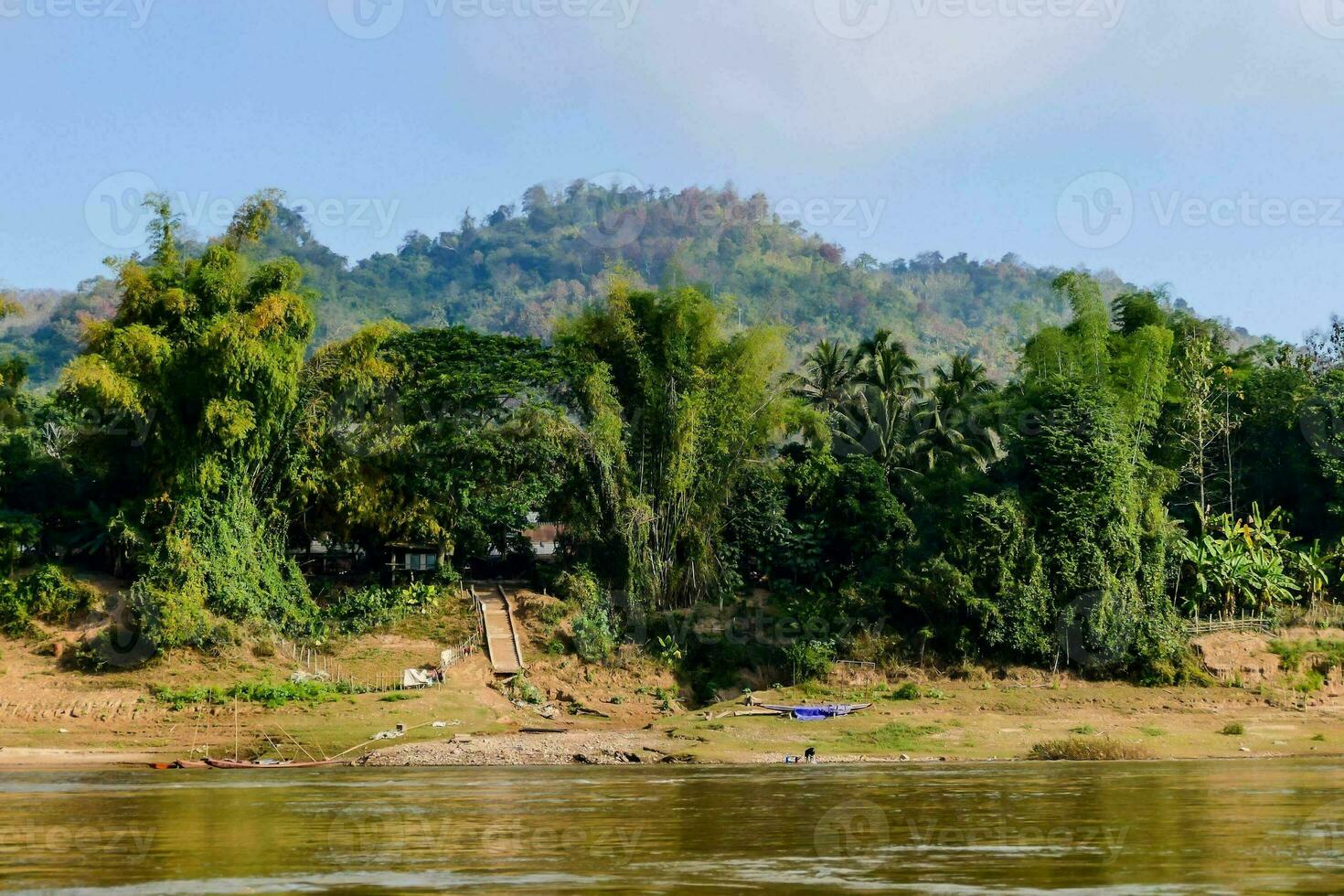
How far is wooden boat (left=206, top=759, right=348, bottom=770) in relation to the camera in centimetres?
3466

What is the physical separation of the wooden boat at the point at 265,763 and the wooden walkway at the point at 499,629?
6903 mm

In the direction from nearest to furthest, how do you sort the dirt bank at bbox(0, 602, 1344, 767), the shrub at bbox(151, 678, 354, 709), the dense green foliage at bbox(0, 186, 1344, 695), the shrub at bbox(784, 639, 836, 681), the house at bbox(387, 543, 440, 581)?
the dirt bank at bbox(0, 602, 1344, 767), the shrub at bbox(151, 678, 354, 709), the dense green foliage at bbox(0, 186, 1344, 695), the shrub at bbox(784, 639, 836, 681), the house at bbox(387, 543, 440, 581)

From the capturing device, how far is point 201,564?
4009 centimetres

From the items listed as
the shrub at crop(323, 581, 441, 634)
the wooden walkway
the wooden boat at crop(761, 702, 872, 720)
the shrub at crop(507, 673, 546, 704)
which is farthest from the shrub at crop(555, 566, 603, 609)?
the wooden boat at crop(761, 702, 872, 720)

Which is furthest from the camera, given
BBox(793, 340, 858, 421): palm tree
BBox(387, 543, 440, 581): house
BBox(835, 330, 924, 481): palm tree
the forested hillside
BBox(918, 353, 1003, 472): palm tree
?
the forested hillside

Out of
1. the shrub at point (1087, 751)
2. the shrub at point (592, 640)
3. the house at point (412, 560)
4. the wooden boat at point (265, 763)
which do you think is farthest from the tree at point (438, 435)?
the shrub at point (1087, 751)

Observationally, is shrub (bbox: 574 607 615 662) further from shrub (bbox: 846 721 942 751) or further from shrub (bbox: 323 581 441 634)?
shrub (bbox: 846 721 942 751)

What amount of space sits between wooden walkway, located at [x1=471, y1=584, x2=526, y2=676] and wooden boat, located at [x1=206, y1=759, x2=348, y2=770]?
6.90 metres

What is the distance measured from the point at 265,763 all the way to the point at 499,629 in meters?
9.42

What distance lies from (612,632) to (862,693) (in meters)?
7.19

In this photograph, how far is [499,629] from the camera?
142 feet

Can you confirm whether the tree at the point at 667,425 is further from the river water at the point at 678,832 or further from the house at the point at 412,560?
the river water at the point at 678,832

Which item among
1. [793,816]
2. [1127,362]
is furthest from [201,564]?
[1127,362]

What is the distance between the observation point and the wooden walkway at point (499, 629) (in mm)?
41750
